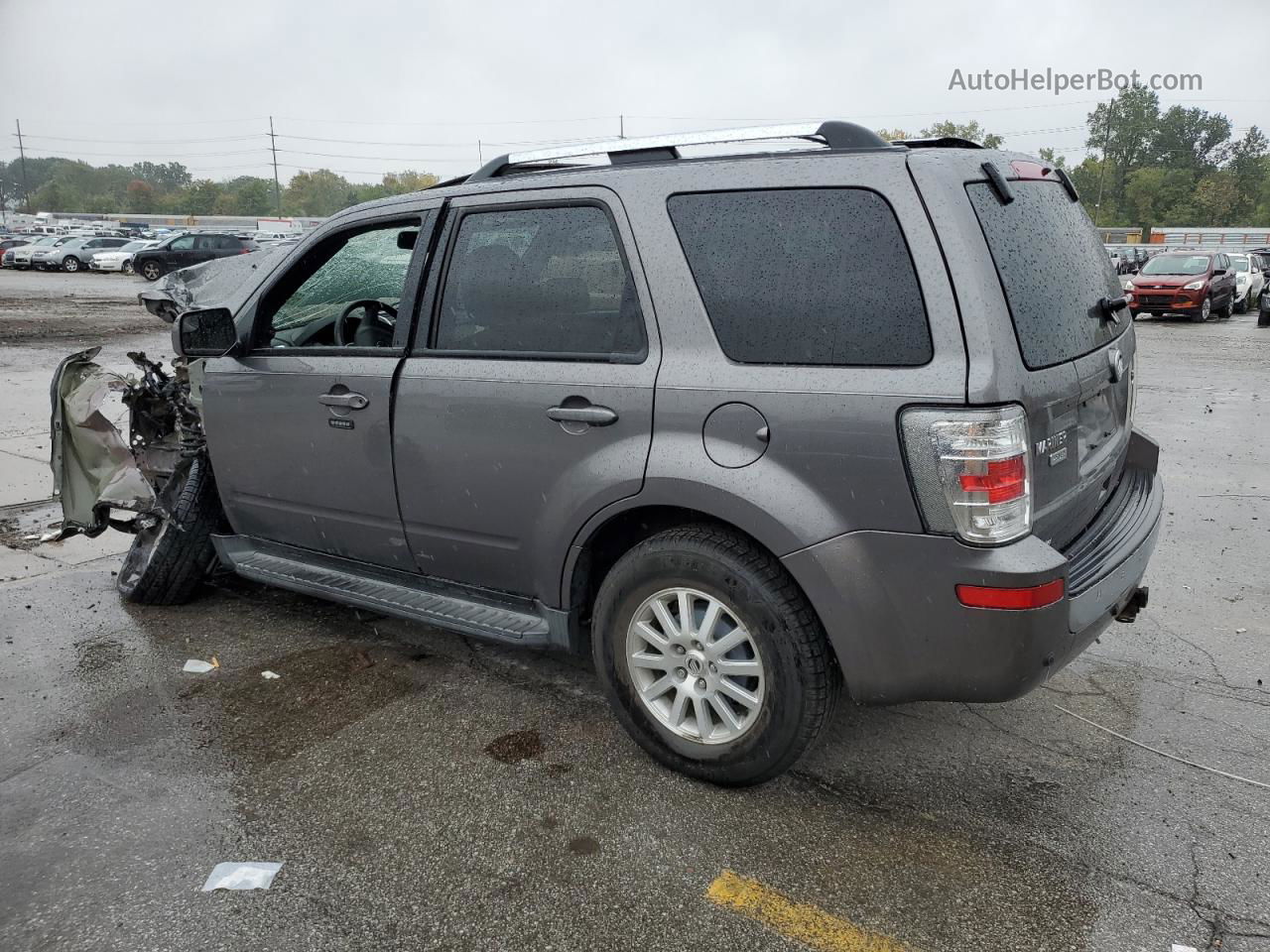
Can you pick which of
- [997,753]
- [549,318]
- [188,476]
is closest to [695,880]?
[997,753]

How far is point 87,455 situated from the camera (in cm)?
525

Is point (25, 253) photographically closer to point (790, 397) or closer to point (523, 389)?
point (523, 389)

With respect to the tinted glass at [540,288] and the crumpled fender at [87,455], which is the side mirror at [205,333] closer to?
the tinted glass at [540,288]

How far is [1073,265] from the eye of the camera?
3115 millimetres

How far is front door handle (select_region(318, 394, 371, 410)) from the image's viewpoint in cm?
375

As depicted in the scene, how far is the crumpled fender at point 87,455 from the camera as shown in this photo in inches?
203

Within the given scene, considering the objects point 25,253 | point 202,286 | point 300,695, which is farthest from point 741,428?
point 25,253

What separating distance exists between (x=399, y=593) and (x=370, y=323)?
51.0 inches

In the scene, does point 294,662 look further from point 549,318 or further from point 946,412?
point 946,412

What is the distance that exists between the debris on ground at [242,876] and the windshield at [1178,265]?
25775 millimetres

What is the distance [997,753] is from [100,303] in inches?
1052

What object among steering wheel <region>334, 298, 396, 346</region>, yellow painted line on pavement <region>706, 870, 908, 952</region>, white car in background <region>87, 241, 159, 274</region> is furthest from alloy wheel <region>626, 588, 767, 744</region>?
white car in background <region>87, 241, 159, 274</region>

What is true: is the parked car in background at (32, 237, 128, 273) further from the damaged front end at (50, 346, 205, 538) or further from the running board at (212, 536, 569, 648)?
the running board at (212, 536, 569, 648)

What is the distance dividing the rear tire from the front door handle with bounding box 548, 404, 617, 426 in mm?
2340
